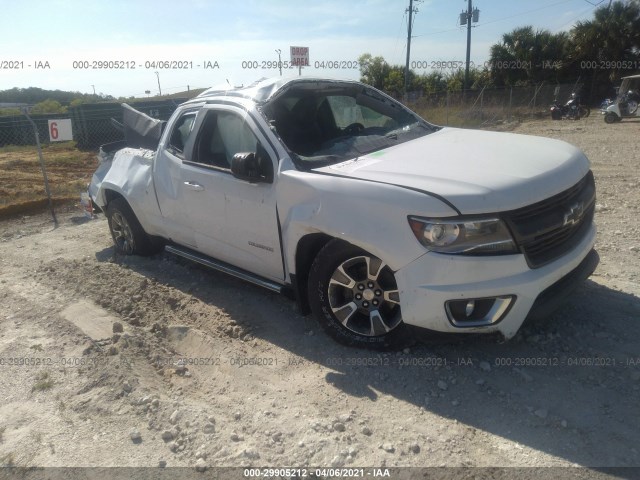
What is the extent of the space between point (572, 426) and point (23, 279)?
5.37 m

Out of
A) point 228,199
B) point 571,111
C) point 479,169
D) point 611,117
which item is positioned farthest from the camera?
point 571,111

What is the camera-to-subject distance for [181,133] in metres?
4.67

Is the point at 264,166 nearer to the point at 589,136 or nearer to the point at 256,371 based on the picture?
the point at 256,371

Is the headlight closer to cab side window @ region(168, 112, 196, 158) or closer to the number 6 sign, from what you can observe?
cab side window @ region(168, 112, 196, 158)

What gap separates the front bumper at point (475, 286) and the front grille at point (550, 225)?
76 mm

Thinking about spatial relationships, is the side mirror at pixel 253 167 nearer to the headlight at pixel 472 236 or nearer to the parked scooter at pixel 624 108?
the headlight at pixel 472 236

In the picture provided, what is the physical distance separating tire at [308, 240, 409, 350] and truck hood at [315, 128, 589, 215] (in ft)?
1.75

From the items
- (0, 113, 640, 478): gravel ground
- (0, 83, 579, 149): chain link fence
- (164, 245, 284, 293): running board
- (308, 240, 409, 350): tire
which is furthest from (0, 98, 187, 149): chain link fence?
(308, 240, 409, 350): tire

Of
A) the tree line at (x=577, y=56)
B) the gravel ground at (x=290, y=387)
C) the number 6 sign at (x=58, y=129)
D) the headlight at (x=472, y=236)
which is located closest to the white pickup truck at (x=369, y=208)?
the headlight at (x=472, y=236)

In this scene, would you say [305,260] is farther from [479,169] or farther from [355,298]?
[479,169]

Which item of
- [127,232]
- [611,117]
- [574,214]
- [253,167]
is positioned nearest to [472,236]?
[574,214]

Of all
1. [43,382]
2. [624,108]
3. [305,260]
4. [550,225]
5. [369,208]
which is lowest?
[43,382]

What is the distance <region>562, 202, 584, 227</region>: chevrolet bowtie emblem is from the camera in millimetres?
3154

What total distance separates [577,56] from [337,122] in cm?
3307
